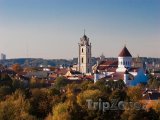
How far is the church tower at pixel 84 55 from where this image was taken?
81.0m

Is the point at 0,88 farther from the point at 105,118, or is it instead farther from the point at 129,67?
the point at 129,67

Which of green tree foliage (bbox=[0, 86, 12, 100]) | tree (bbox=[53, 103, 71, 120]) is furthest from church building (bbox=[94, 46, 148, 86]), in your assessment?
tree (bbox=[53, 103, 71, 120])

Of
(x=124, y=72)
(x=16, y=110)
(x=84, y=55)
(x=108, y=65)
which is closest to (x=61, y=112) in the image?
(x=16, y=110)

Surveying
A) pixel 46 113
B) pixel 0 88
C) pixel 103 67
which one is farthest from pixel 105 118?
pixel 103 67

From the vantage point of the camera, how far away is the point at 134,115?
99.3 ft

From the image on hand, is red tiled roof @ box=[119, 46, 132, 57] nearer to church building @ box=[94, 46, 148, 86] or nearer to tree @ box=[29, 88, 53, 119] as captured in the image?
church building @ box=[94, 46, 148, 86]

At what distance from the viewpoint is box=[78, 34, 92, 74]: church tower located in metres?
81.0

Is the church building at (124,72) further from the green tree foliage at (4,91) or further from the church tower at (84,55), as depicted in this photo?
the green tree foliage at (4,91)

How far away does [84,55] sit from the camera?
81.0m

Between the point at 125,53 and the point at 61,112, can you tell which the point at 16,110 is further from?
the point at 125,53

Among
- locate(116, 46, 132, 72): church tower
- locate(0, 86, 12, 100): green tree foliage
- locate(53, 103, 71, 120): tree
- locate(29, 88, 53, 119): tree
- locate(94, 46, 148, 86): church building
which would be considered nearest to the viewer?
locate(53, 103, 71, 120): tree

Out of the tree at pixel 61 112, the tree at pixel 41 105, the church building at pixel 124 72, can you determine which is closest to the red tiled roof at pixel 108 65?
the church building at pixel 124 72

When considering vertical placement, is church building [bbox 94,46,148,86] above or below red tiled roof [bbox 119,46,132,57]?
below

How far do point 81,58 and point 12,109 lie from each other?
164 ft
